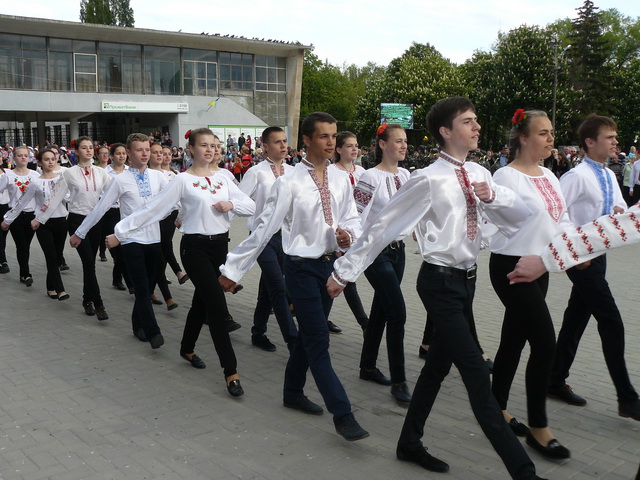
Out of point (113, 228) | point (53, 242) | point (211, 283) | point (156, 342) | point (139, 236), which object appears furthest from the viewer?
point (113, 228)

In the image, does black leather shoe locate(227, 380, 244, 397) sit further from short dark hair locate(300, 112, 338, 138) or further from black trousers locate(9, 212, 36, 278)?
black trousers locate(9, 212, 36, 278)

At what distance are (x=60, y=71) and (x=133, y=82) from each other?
4570mm

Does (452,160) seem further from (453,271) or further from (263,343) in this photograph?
(263,343)

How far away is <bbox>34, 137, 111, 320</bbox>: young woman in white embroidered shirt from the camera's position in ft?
27.4

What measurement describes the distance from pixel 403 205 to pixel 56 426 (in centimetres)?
292

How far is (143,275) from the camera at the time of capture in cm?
696

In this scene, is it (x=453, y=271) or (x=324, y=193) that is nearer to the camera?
(x=453, y=271)

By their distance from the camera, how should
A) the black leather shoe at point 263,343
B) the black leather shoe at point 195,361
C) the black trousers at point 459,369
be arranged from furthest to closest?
1. the black leather shoe at point 263,343
2. the black leather shoe at point 195,361
3. the black trousers at point 459,369

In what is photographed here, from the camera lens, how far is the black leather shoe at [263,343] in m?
6.71

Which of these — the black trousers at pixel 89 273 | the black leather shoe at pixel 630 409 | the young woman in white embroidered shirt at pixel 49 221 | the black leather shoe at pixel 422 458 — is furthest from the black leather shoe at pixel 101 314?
the black leather shoe at pixel 630 409

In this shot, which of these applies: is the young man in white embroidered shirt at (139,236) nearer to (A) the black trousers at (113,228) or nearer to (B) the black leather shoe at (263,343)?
(B) the black leather shoe at (263,343)

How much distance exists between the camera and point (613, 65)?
60375mm

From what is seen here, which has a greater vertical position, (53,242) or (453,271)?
(453,271)

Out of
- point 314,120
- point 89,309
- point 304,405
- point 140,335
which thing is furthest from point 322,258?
point 89,309
